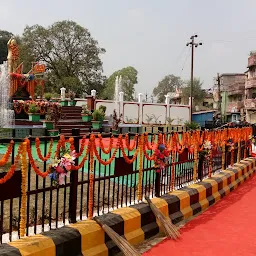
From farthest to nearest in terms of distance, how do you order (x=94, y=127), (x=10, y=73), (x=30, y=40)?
1. (x=30, y=40)
2. (x=10, y=73)
3. (x=94, y=127)

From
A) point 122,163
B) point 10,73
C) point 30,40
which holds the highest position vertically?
point 30,40

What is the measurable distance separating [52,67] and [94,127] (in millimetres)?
27210

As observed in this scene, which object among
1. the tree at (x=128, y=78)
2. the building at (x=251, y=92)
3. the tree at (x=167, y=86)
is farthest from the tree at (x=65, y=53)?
the tree at (x=167, y=86)

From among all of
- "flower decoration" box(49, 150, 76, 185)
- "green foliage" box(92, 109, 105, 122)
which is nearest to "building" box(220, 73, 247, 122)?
"green foliage" box(92, 109, 105, 122)

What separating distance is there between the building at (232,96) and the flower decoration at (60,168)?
161 ft

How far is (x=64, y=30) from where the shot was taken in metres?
47.7

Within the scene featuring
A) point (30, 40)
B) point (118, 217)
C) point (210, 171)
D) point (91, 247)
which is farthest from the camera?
point (30, 40)

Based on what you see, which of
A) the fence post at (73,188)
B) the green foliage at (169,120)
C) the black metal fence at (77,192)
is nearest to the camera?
the black metal fence at (77,192)

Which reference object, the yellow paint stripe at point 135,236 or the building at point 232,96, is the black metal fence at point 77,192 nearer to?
the yellow paint stripe at point 135,236

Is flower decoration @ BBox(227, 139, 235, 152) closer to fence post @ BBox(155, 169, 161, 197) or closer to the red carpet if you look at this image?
the red carpet

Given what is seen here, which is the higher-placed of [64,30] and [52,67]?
[64,30]

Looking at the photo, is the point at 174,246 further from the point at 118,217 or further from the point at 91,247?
the point at 91,247

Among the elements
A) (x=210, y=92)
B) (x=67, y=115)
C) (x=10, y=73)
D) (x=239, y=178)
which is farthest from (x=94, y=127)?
(x=210, y=92)

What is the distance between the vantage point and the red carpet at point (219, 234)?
4535mm
